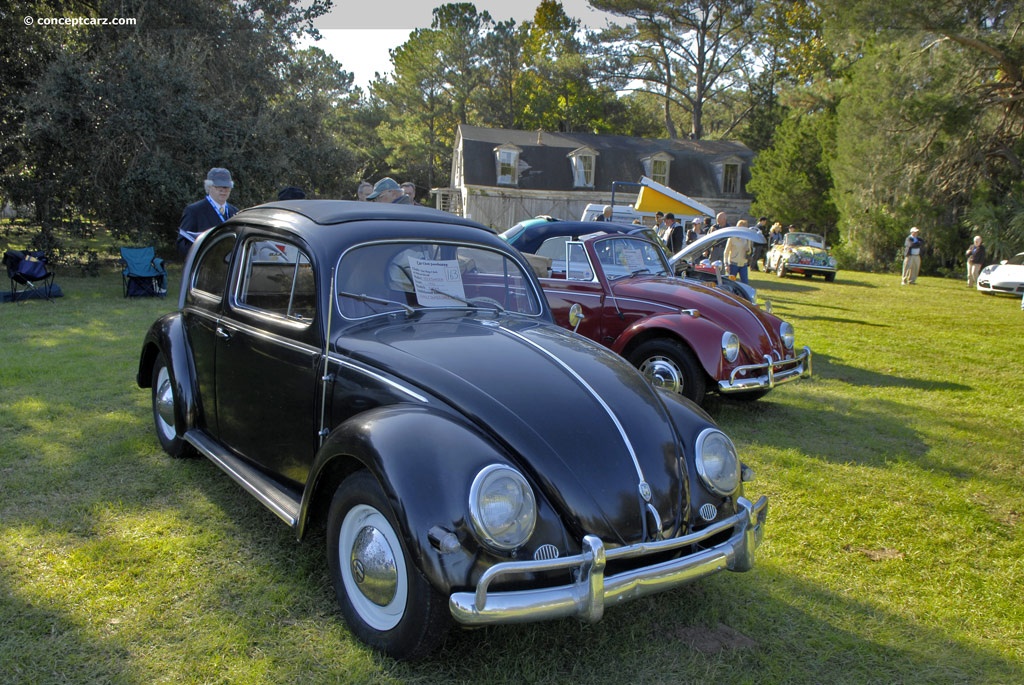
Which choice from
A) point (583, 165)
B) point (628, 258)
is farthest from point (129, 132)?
point (583, 165)

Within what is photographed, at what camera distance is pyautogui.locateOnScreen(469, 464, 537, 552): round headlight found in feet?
8.32

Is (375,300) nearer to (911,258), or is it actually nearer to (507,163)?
(911,258)

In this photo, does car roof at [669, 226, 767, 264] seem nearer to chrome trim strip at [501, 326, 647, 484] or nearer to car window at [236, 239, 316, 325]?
chrome trim strip at [501, 326, 647, 484]

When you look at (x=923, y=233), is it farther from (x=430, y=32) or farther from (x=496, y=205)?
(x=430, y=32)

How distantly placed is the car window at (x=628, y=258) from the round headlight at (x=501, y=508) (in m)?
4.75

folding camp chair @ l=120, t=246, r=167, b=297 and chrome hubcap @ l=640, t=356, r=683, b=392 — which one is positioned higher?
folding camp chair @ l=120, t=246, r=167, b=297

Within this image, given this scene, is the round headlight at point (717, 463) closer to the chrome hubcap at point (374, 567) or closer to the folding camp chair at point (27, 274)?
the chrome hubcap at point (374, 567)

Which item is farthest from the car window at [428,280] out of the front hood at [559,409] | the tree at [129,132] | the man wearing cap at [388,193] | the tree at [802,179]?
the tree at [802,179]

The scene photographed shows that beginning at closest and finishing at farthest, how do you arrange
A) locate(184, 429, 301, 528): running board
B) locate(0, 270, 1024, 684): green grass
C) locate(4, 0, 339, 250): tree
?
locate(0, 270, 1024, 684): green grass < locate(184, 429, 301, 528): running board < locate(4, 0, 339, 250): tree

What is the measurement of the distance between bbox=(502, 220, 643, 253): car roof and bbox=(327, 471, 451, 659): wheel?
200 inches

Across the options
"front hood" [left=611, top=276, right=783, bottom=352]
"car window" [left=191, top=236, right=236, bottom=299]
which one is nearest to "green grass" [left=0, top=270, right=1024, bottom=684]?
"front hood" [left=611, top=276, right=783, bottom=352]

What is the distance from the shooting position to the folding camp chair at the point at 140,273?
12352 millimetres

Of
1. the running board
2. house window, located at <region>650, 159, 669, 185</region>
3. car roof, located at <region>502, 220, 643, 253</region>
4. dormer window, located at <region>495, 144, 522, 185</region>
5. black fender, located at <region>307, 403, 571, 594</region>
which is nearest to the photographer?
black fender, located at <region>307, 403, 571, 594</region>

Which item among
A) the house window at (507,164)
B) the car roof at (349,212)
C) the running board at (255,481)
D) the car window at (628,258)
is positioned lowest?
the running board at (255,481)
